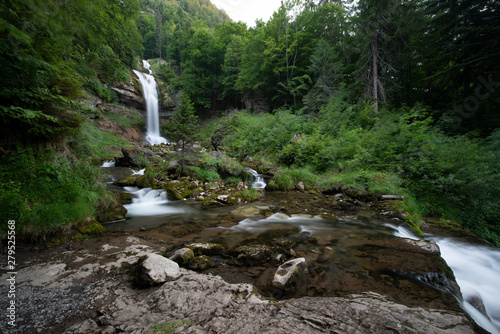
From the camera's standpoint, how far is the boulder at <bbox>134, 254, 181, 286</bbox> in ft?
6.79

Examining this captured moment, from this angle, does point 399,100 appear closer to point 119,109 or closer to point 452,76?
point 452,76

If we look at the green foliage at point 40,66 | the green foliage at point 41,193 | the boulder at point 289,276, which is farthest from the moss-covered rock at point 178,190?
the boulder at point 289,276

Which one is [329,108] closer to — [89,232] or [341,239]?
[341,239]

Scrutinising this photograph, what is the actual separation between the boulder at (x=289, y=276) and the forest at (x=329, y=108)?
3188 millimetres

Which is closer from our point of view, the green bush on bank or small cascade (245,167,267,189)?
the green bush on bank

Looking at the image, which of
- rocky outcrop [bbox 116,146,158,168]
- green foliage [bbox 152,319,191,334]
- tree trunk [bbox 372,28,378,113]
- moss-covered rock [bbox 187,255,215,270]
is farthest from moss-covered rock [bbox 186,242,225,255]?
tree trunk [bbox 372,28,378,113]

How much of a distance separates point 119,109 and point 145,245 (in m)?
22.9

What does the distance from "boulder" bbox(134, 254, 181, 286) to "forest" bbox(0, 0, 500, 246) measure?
7.53 feet

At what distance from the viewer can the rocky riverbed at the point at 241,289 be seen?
1.50 meters

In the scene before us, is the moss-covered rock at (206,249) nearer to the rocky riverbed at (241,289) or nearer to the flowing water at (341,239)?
the rocky riverbed at (241,289)

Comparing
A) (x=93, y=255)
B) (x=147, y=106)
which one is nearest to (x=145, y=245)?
(x=93, y=255)

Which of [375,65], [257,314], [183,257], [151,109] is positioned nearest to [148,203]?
[183,257]

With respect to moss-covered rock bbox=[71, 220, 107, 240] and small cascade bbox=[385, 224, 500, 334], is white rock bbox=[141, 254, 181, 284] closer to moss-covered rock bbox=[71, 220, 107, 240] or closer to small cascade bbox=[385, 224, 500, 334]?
moss-covered rock bbox=[71, 220, 107, 240]

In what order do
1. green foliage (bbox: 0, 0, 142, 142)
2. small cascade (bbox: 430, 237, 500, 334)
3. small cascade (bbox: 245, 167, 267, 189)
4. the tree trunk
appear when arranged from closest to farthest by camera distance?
green foliage (bbox: 0, 0, 142, 142) < small cascade (bbox: 430, 237, 500, 334) < small cascade (bbox: 245, 167, 267, 189) < the tree trunk
